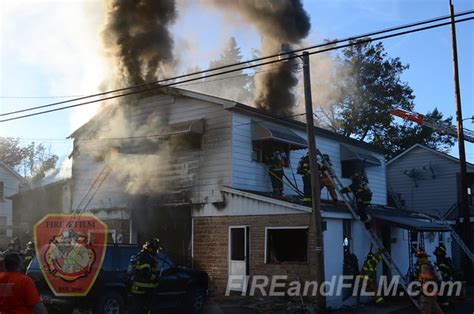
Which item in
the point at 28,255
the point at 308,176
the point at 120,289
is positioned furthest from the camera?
the point at 308,176

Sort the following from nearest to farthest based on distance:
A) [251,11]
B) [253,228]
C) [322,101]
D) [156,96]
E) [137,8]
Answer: [253,228] < [156,96] < [137,8] < [251,11] < [322,101]

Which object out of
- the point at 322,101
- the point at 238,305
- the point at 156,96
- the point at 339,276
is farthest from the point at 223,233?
the point at 322,101

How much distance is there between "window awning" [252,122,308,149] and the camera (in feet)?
53.1

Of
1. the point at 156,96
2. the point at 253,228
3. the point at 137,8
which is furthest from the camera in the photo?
the point at 137,8

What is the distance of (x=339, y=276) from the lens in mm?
13695

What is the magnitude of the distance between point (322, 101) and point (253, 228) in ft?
78.0

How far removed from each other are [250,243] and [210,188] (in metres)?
2.39

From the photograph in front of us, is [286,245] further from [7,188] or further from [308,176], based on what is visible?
[7,188]

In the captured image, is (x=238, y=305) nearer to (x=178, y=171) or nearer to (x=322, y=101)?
(x=178, y=171)

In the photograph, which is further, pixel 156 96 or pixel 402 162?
pixel 402 162

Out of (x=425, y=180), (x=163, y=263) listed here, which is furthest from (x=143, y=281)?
(x=425, y=180)

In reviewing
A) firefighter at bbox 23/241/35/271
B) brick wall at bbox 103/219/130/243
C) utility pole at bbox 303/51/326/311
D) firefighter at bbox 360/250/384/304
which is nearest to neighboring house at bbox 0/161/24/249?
brick wall at bbox 103/219/130/243

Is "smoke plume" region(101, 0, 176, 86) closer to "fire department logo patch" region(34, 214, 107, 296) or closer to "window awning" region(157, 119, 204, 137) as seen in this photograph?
"window awning" region(157, 119, 204, 137)

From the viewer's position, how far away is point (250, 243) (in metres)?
14.3
